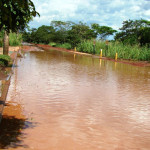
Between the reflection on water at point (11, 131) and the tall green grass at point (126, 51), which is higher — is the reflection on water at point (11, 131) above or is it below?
below

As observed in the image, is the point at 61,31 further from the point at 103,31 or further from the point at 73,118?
the point at 73,118

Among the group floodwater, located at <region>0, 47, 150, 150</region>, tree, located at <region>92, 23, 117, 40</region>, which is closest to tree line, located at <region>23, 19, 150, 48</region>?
tree, located at <region>92, 23, 117, 40</region>

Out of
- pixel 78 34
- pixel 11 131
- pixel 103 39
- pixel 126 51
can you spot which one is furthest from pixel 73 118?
pixel 78 34

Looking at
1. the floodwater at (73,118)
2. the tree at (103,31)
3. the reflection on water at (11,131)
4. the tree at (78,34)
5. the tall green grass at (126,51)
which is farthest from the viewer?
the tree at (103,31)

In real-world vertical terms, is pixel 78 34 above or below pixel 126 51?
above

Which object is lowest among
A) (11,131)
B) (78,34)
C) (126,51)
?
(11,131)

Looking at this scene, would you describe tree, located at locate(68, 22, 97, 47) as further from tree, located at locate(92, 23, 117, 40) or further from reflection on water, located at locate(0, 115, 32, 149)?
reflection on water, located at locate(0, 115, 32, 149)

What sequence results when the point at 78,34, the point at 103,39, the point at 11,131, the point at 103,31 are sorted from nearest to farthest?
the point at 11,131, the point at 103,39, the point at 78,34, the point at 103,31

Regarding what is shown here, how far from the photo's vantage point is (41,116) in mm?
6059

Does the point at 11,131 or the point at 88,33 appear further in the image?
the point at 88,33

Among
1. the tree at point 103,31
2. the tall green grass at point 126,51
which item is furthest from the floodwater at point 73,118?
the tree at point 103,31

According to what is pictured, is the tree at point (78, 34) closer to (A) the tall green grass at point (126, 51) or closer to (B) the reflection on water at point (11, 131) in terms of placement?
(A) the tall green grass at point (126, 51)

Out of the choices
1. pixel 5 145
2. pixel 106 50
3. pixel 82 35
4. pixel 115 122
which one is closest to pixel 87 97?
pixel 115 122

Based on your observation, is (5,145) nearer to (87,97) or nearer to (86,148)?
Result: (86,148)
